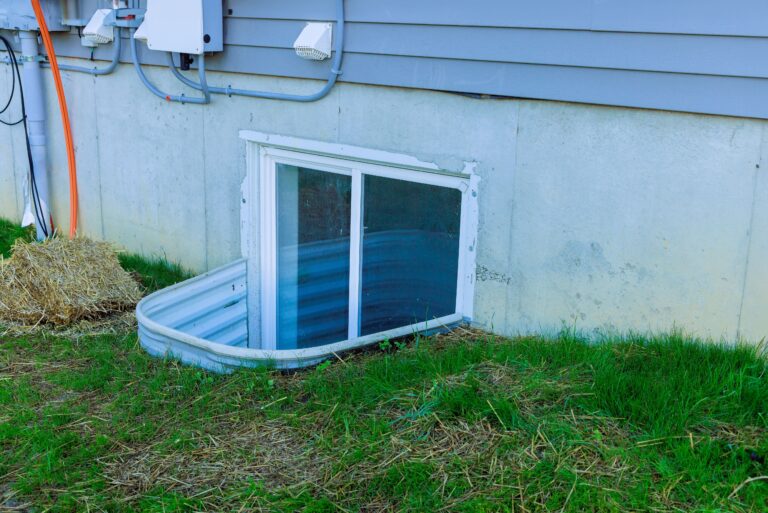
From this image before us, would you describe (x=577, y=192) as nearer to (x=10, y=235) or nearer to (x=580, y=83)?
(x=580, y=83)

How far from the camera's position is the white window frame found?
15.2 feet

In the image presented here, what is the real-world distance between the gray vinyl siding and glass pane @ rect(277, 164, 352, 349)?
2.48 ft

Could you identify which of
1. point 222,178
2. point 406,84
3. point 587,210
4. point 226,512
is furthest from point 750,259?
point 222,178

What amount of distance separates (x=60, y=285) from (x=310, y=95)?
201cm

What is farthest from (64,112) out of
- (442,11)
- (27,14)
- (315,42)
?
(442,11)

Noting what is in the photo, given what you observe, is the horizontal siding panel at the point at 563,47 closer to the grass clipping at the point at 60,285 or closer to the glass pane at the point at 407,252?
the glass pane at the point at 407,252

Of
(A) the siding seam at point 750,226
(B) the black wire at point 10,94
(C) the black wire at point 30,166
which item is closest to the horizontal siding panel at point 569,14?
(A) the siding seam at point 750,226

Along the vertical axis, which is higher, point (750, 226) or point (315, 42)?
point (315, 42)

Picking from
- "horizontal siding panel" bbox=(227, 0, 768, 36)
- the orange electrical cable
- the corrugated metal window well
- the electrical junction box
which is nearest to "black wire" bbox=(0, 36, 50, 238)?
the orange electrical cable

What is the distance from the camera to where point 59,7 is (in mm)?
6621

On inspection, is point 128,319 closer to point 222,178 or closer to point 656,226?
point 222,178

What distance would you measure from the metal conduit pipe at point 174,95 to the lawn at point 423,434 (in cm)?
209

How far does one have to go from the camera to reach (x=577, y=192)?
4.18 meters

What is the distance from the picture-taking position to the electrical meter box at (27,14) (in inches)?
259
